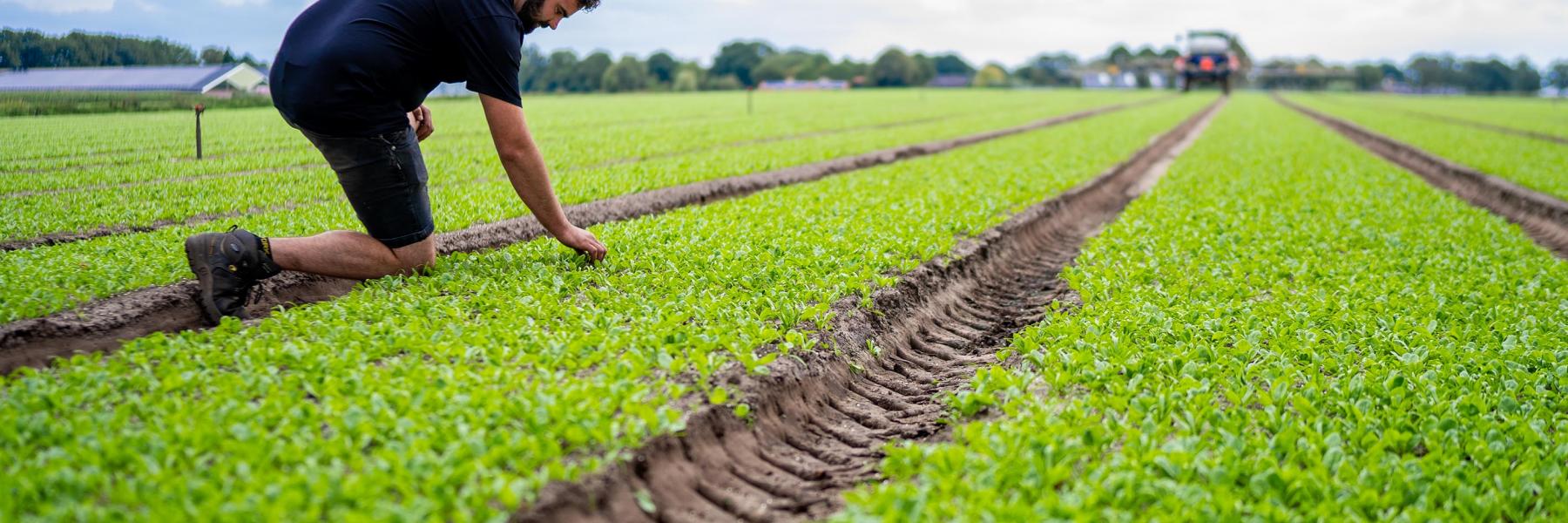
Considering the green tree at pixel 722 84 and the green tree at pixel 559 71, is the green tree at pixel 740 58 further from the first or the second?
the green tree at pixel 559 71

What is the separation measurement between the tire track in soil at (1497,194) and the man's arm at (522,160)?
12.2 meters

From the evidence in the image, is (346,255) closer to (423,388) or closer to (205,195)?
(423,388)

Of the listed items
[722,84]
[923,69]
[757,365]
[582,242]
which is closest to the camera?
[757,365]

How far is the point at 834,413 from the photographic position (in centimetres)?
476

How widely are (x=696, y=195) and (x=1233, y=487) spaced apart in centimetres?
893

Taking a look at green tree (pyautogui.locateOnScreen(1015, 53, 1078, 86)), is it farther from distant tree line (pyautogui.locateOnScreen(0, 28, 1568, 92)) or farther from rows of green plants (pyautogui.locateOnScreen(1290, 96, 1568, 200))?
rows of green plants (pyautogui.locateOnScreen(1290, 96, 1568, 200))

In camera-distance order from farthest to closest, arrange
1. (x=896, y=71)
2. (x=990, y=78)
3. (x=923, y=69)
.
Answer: (x=990, y=78)
(x=923, y=69)
(x=896, y=71)

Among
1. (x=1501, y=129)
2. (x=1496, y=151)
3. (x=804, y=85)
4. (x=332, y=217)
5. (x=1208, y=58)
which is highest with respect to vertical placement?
(x=1208, y=58)

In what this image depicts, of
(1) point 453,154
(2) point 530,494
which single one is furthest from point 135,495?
(1) point 453,154

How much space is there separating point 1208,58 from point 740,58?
39.8 meters

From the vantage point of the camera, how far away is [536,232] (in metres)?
8.58

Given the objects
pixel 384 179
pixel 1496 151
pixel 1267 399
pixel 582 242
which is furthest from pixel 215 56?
pixel 1496 151

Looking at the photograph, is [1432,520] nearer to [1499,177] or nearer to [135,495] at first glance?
[135,495]

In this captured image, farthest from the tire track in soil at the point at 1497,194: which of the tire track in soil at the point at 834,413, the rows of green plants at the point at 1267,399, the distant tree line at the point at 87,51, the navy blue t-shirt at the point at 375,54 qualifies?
the distant tree line at the point at 87,51
